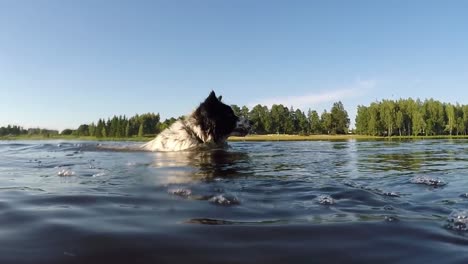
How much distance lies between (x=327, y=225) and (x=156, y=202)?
221 cm

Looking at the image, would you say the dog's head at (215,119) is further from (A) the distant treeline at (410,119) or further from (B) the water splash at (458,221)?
(A) the distant treeline at (410,119)

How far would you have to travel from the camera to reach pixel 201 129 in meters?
16.0

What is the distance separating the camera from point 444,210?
14.6ft

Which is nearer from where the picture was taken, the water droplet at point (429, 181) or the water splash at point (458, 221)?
the water splash at point (458, 221)

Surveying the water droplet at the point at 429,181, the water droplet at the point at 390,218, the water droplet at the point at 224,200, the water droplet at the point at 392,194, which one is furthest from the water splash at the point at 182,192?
the water droplet at the point at 429,181

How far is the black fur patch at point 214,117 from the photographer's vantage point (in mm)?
15898

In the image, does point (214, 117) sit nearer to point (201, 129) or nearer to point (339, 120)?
point (201, 129)

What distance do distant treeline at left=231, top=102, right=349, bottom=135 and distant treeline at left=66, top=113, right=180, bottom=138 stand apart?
40.6 metres

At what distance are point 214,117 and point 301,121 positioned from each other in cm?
15201

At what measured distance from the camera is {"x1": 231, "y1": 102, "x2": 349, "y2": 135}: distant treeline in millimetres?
160750

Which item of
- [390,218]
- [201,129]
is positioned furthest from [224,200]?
[201,129]

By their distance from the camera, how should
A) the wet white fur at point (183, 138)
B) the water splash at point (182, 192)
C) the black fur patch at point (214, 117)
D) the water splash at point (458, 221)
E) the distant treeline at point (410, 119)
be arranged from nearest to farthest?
the water splash at point (458, 221)
the water splash at point (182, 192)
the wet white fur at point (183, 138)
the black fur patch at point (214, 117)
the distant treeline at point (410, 119)

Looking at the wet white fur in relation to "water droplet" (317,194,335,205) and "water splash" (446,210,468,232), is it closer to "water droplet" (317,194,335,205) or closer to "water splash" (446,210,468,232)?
"water droplet" (317,194,335,205)

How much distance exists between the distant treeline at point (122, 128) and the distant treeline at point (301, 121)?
40.6 m
